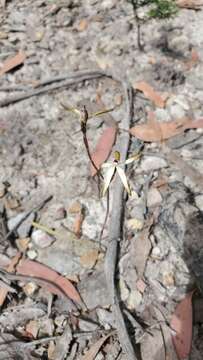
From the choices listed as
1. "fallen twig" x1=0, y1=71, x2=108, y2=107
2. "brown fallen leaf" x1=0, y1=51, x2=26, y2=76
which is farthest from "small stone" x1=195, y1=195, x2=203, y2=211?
"brown fallen leaf" x1=0, y1=51, x2=26, y2=76

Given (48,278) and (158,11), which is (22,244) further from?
(158,11)

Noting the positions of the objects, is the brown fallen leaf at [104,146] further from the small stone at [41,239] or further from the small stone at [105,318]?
the small stone at [105,318]

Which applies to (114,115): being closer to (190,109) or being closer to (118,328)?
(190,109)

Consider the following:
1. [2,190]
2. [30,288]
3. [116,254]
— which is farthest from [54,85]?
[30,288]

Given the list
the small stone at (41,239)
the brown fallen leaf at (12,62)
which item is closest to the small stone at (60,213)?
the small stone at (41,239)

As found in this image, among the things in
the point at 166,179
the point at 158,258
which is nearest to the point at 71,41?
the point at 166,179
